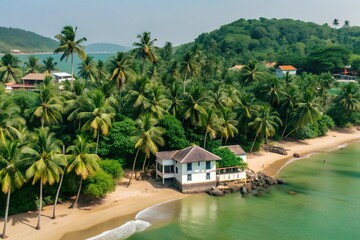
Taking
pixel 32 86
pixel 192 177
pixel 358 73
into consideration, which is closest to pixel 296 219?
pixel 192 177

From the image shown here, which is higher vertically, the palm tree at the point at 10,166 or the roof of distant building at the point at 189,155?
the palm tree at the point at 10,166

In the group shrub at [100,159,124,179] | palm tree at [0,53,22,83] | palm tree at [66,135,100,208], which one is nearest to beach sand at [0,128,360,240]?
shrub at [100,159,124,179]

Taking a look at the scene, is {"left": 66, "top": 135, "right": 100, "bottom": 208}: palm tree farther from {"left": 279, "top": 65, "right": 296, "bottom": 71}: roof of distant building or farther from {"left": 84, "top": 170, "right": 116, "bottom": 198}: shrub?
{"left": 279, "top": 65, "right": 296, "bottom": 71}: roof of distant building

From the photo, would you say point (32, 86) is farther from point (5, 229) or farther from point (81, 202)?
point (5, 229)

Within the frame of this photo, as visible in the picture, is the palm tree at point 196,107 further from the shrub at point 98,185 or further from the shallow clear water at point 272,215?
the shrub at point 98,185

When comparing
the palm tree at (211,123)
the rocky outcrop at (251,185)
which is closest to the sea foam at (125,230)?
the rocky outcrop at (251,185)

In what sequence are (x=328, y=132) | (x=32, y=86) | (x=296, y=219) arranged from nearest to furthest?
1. (x=296, y=219)
2. (x=328, y=132)
3. (x=32, y=86)

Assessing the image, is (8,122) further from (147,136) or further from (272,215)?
(272,215)
